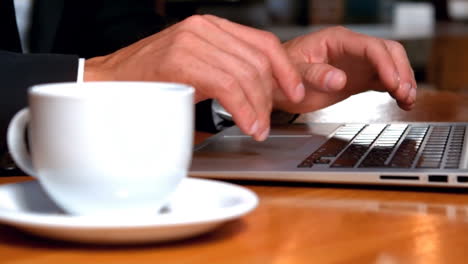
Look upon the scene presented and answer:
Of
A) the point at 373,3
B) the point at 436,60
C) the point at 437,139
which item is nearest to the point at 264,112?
the point at 437,139

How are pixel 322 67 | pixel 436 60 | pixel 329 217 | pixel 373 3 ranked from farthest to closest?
pixel 373 3 < pixel 436 60 < pixel 322 67 < pixel 329 217

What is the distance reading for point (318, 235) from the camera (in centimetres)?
60

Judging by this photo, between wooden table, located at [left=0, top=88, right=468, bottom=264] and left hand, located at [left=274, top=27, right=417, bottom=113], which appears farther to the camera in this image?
left hand, located at [left=274, top=27, right=417, bottom=113]

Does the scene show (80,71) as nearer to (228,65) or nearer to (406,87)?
(228,65)

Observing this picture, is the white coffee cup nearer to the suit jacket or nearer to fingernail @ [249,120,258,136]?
fingernail @ [249,120,258,136]

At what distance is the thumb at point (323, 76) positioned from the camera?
864mm

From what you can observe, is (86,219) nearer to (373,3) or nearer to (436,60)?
(436,60)

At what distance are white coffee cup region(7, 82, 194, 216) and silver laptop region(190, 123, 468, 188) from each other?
224 mm

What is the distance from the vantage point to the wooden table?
1.76 feet

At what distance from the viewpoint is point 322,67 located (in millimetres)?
894

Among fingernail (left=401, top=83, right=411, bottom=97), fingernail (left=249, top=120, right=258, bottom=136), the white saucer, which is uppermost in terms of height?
the white saucer

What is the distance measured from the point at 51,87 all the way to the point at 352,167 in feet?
1.03

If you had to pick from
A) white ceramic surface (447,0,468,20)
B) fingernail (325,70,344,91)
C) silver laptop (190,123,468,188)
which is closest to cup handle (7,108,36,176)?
silver laptop (190,123,468,188)

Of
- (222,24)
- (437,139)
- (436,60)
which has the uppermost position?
(222,24)
